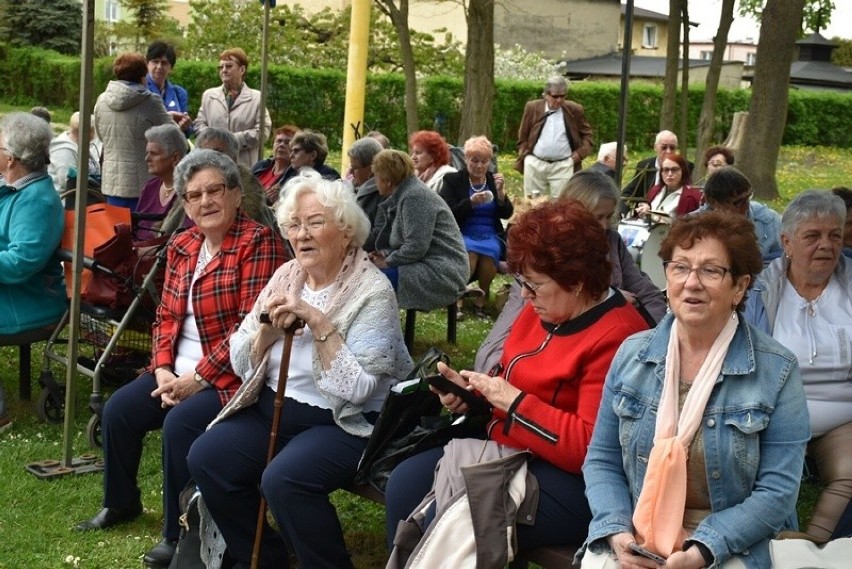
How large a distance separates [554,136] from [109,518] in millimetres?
9244

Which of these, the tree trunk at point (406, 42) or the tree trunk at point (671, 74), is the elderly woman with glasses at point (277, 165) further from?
the tree trunk at point (671, 74)

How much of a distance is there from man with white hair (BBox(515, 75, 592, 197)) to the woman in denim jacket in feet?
32.9

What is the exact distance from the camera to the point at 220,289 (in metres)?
4.96

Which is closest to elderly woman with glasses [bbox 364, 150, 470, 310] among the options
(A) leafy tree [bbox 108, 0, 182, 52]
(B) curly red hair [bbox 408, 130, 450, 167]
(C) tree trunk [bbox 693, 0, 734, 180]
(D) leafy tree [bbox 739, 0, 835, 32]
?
(B) curly red hair [bbox 408, 130, 450, 167]

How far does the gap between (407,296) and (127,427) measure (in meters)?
2.76

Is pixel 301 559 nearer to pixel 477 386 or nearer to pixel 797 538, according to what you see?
pixel 477 386

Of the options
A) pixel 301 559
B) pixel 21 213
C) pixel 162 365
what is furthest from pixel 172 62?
pixel 301 559

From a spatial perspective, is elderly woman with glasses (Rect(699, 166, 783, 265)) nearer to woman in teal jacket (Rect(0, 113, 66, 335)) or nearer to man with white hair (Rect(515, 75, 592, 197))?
woman in teal jacket (Rect(0, 113, 66, 335))

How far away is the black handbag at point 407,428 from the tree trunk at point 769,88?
6101 millimetres

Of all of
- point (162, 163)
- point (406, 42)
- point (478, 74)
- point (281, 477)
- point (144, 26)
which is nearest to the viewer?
point (281, 477)

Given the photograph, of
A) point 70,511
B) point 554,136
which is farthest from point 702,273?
point 554,136

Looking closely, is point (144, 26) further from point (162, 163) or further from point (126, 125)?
point (162, 163)

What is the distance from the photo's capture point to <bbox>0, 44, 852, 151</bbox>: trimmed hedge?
2669 cm

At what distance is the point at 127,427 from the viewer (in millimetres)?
5000
